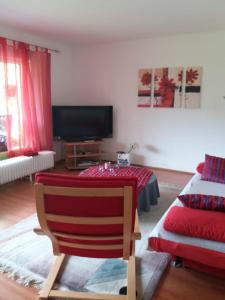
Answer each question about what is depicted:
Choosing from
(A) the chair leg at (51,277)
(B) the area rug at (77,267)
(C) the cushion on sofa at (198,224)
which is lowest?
(B) the area rug at (77,267)

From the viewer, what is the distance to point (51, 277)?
1.87 metres

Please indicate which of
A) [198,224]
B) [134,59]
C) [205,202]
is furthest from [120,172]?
[134,59]

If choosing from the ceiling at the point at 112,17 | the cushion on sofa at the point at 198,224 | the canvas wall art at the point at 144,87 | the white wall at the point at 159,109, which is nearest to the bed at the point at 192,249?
the cushion on sofa at the point at 198,224

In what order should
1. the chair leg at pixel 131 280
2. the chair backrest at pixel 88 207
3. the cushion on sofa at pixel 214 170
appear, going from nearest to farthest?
1. the chair backrest at pixel 88 207
2. the chair leg at pixel 131 280
3. the cushion on sofa at pixel 214 170

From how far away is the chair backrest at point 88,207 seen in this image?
141 centimetres

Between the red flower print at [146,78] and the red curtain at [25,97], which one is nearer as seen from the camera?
the red curtain at [25,97]

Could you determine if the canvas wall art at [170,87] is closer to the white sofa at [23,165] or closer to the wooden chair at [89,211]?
the white sofa at [23,165]

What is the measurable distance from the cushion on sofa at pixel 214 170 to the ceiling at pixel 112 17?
1832mm

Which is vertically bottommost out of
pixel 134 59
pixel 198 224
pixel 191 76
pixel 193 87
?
pixel 198 224

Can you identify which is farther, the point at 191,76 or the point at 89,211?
the point at 191,76

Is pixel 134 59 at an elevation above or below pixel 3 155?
above

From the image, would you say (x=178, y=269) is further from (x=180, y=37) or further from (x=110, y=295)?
(x=180, y=37)

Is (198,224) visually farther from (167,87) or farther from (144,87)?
(144,87)

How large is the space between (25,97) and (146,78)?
2182 millimetres
